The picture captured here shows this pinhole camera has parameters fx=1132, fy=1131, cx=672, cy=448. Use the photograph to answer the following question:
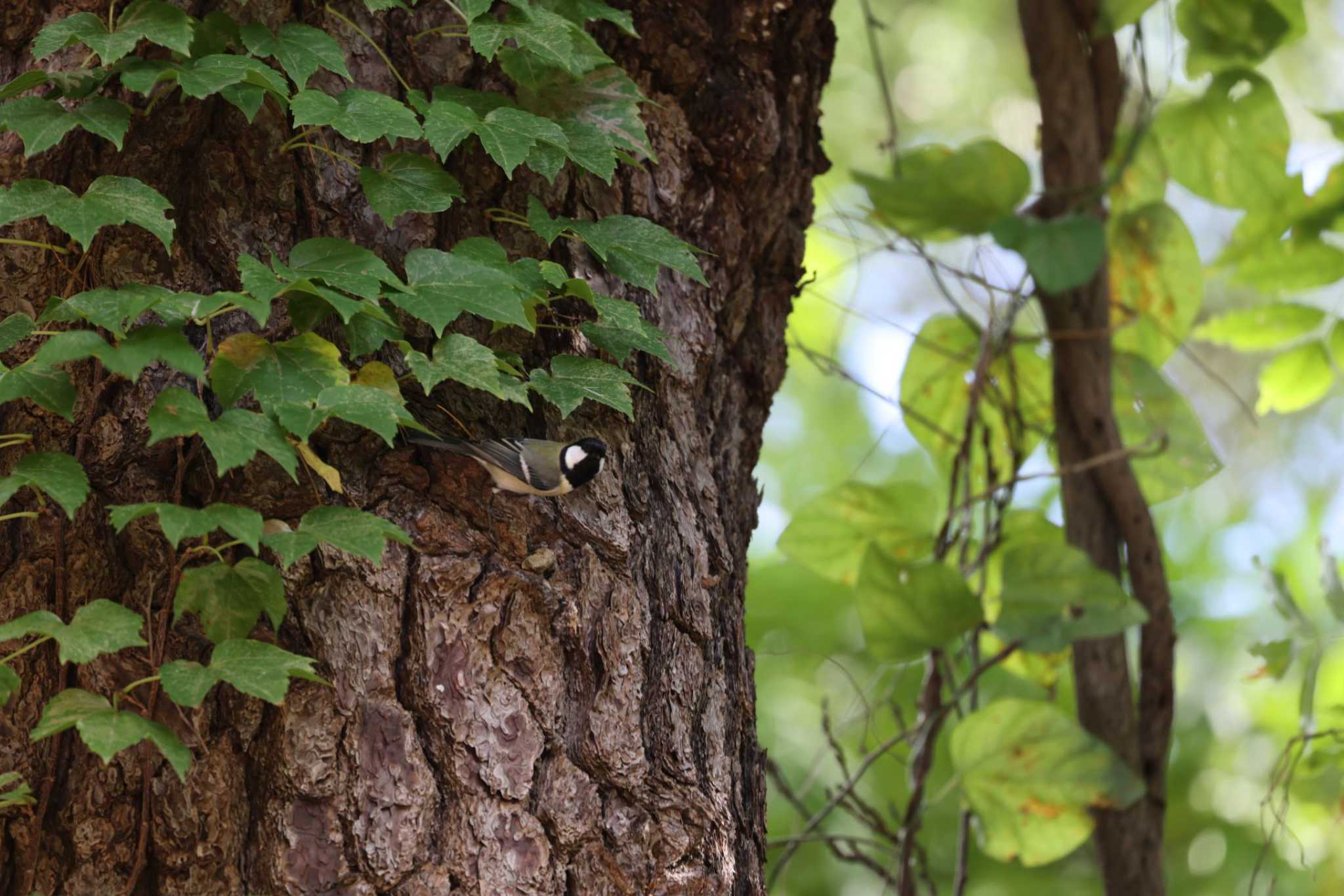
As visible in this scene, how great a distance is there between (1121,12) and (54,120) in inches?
72.4

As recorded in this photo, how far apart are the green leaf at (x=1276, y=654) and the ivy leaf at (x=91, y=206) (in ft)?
6.32

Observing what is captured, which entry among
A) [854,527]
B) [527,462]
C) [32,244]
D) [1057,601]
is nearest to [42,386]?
[32,244]

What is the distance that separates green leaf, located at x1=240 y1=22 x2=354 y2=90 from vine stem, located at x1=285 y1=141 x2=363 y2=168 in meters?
0.07

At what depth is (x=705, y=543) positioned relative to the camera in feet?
4.80

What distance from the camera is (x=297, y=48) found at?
1271mm

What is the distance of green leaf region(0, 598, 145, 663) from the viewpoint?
1.06 metres

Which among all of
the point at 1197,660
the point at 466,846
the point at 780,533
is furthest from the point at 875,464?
the point at 466,846

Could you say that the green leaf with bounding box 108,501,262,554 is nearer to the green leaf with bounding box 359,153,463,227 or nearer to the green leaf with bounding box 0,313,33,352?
the green leaf with bounding box 0,313,33,352

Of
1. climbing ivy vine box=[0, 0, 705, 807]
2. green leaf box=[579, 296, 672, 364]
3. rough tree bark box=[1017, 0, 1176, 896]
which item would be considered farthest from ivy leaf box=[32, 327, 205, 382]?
rough tree bark box=[1017, 0, 1176, 896]

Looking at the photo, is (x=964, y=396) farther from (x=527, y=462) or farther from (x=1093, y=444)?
(x=527, y=462)

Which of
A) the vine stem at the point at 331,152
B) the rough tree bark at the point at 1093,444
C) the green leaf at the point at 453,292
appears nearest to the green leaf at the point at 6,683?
the green leaf at the point at 453,292

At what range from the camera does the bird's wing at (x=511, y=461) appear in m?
1.26

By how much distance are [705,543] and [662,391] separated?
21cm

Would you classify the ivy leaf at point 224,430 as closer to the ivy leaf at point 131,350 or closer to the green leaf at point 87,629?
the ivy leaf at point 131,350
